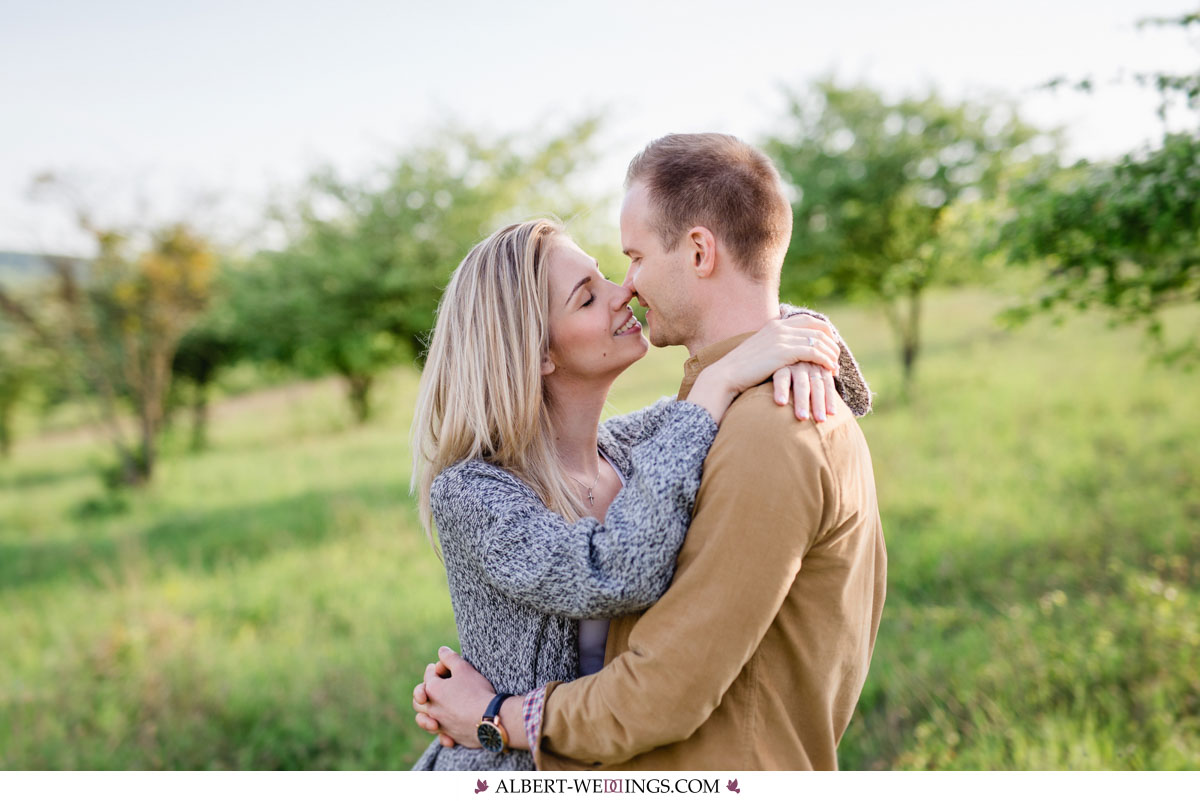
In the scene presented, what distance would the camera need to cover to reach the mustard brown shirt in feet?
5.08

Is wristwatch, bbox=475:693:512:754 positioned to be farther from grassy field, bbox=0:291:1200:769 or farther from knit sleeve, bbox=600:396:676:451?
grassy field, bbox=0:291:1200:769

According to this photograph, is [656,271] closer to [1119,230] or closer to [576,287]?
[576,287]

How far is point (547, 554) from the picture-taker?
1725 millimetres

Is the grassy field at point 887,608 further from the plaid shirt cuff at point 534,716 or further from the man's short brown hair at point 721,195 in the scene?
the man's short brown hair at point 721,195

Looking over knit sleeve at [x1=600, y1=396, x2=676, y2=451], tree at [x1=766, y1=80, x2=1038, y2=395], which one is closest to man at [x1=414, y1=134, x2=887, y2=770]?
knit sleeve at [x1=600, y1=396, x2=676, y2=451]

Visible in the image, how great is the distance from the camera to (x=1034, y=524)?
6.54 m

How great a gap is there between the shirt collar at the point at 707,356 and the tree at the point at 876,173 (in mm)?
9911

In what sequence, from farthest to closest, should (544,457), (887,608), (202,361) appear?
(202,361) → (887,608) → (544,457)

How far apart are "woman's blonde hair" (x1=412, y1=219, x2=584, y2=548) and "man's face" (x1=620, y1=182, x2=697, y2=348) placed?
32 cm

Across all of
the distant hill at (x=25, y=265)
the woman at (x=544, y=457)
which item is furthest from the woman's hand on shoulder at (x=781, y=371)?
the distant hill at (x=25, y=265)

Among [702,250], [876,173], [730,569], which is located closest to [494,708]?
[730,569]

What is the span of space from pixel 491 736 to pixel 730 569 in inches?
31.0

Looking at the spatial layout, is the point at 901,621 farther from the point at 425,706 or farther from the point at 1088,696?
the point at 425,706

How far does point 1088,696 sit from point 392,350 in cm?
1433
